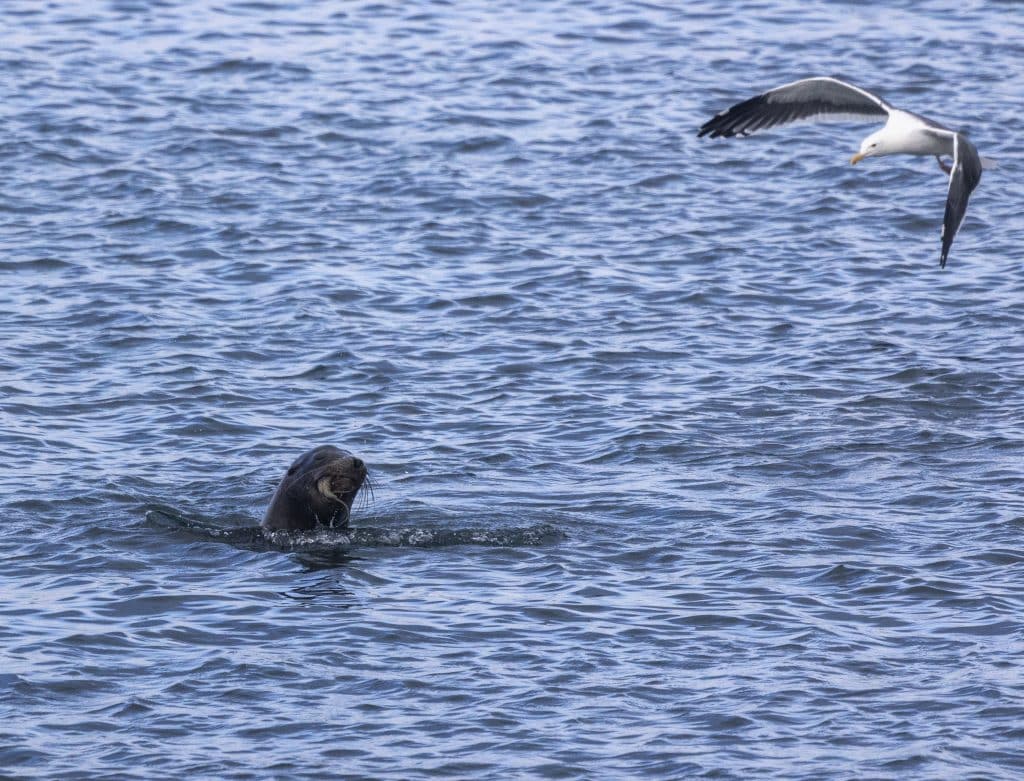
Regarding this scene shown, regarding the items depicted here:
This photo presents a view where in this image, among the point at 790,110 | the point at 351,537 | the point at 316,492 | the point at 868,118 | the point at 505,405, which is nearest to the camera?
the point at 316,492

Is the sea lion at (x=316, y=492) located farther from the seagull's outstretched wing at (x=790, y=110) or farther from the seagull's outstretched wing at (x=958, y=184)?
the seagull's outstretched wing at (x=958, y=184)

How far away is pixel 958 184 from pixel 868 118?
2966 mm

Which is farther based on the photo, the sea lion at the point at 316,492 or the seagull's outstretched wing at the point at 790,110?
the seagull's outstretched wing at the point at 790,110

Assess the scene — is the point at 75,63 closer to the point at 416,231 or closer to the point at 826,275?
the point at 416,231

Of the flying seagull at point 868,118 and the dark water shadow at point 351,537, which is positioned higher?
the flying seagull at point 868,118

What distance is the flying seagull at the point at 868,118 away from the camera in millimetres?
13602

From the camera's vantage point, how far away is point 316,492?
14.0 meters

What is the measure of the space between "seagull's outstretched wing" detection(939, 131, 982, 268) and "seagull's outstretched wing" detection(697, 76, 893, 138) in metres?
1.82

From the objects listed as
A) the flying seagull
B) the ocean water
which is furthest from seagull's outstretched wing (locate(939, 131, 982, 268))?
the ocean water

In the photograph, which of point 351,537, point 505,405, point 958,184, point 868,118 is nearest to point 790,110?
point 868,118

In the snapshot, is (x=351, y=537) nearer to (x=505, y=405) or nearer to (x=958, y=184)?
(x=505, y=405)

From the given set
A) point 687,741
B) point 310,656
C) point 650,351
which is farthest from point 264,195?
point 687,741

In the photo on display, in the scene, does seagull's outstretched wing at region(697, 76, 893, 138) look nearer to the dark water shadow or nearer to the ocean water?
the ocean water

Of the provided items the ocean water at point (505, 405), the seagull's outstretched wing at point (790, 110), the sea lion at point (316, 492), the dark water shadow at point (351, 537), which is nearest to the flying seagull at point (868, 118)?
the seagull's outstretched wing at point (790, 110)
